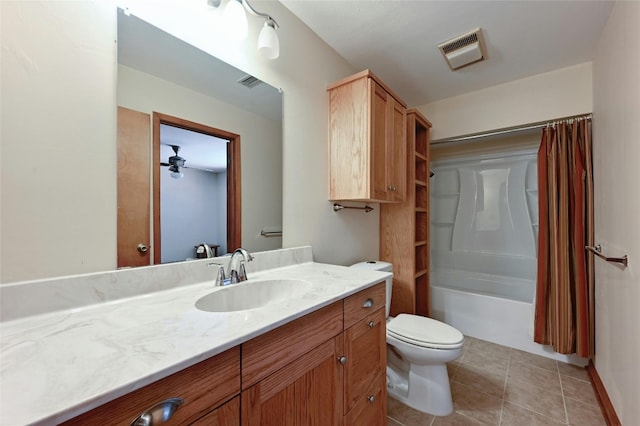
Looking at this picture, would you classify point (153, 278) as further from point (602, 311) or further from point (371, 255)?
point (602, 311)

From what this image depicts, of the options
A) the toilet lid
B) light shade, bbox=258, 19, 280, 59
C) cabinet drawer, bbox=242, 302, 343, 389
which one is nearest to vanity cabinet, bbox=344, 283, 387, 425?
cabinet drawer, bbox=242, 302, 343, 389

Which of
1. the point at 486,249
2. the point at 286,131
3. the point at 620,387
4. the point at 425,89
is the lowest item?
the point at 620,387

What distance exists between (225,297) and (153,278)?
0.26 metres

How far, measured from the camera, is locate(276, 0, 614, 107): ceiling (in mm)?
1458

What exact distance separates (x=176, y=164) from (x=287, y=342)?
2.63ft

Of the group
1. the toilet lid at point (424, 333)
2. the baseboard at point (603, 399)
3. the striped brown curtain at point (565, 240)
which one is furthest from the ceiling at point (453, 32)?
the baseboard at point (603, 399)

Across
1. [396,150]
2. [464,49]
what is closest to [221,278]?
[396,150]

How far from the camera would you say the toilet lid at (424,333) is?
1415 millimetres

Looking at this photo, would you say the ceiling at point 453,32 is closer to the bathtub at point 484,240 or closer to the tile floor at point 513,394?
the bathtub at point 484,240

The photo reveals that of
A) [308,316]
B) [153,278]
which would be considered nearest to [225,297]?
[153,278]

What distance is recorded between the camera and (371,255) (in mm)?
2223

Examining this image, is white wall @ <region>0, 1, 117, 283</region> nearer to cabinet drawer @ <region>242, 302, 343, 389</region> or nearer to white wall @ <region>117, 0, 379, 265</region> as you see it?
white wall @ <region>117, 0, 379, 265</region>

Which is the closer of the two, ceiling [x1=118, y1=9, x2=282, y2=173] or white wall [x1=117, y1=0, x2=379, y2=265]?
ceiling [x1=118, y1=9, x2=282, y2=173]

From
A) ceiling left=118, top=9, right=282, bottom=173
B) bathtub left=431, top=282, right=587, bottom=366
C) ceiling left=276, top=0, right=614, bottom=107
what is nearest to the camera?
ceiling left=118, top=9, right=282, bottom=173
